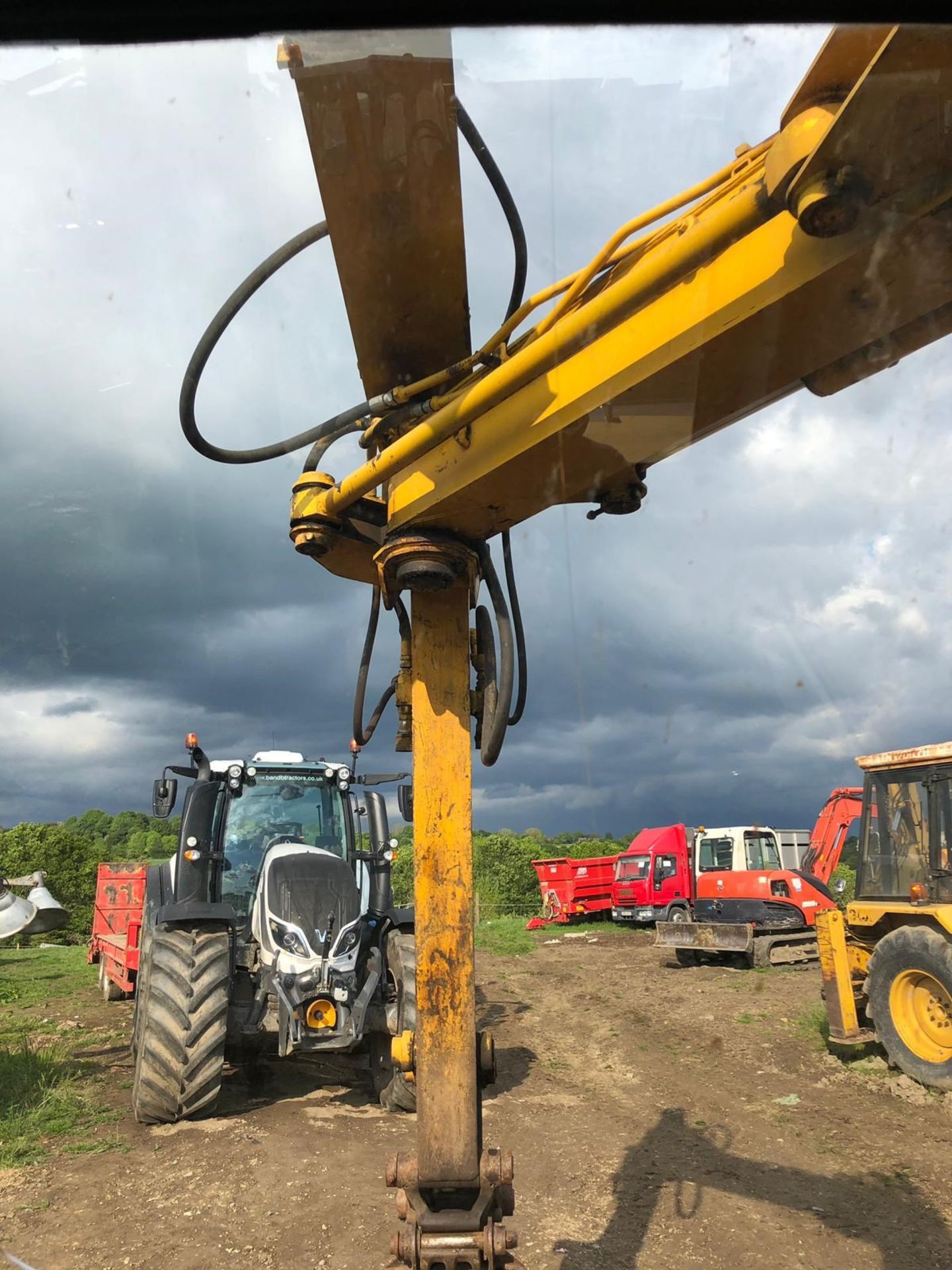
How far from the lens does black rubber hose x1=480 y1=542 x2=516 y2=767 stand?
2713mm

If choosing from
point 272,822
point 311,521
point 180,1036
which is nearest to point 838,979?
point 272,822

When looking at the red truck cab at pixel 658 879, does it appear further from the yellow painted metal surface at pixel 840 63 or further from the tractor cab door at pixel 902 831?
the yellow painted metal surface at pixel 840 63

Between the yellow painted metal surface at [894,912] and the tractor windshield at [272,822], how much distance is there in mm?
4249

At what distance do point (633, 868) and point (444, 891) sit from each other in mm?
18216

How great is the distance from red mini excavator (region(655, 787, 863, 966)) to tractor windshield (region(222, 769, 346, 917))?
7943 millimetres

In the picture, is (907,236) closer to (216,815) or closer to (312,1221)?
(312,1221)

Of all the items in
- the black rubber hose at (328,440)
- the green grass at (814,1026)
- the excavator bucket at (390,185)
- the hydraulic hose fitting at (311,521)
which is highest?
the excavator bucket at (390,185)

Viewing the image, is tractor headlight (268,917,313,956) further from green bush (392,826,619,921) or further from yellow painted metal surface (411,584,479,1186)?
green bush (392,826,619,921)

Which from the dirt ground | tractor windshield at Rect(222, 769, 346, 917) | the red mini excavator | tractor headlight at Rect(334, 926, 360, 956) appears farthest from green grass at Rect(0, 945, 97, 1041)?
the red mini excavator

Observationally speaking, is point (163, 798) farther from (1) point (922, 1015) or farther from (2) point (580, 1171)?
(1) point (922, 1015)

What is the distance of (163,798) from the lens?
6598 mm

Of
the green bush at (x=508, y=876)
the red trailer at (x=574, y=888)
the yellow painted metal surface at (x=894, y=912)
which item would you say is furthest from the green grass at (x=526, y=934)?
the yellow painted metal surface at (x=894, y=912)

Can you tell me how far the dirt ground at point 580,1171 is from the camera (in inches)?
162

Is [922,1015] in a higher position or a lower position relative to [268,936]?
lower
